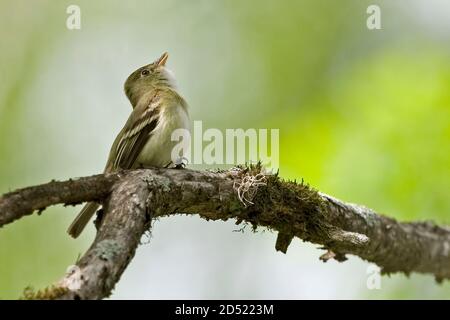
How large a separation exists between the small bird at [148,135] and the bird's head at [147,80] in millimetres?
357

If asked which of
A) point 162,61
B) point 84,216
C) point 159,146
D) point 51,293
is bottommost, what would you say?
point 84,216

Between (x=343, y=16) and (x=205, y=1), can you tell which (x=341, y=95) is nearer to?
(x=343, y=16)

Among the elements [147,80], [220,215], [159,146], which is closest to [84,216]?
[159,146]

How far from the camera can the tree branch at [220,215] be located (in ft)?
11.6

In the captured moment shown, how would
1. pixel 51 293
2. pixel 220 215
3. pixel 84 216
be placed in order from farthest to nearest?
pixel 84 216, pixel 220 215, pixel 51 293

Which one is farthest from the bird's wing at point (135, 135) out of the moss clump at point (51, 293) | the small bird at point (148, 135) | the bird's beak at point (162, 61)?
the moss clump at point (51, 293)

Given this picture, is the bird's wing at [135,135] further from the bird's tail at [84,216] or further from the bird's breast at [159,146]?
the bird's tail at [84,216]

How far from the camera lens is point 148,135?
6121mm

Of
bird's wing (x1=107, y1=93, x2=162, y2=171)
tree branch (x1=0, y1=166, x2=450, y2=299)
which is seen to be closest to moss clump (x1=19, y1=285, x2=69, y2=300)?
tree branch (x1=0, y1=166, x2=450, y2=299)

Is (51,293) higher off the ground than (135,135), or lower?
lower

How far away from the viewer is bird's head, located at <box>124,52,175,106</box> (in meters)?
7.42

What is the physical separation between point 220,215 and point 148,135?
1.43 m

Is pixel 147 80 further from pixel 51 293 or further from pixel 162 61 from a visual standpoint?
pixel 51 293

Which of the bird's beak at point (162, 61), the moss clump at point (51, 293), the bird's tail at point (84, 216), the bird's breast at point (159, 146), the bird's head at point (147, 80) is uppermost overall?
the bird's beak at point (162, 61)
